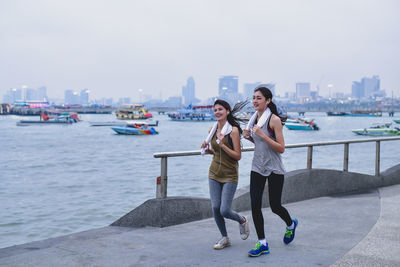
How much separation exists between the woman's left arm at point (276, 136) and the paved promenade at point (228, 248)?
44.3 inches

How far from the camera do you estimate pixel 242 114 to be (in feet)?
17.1

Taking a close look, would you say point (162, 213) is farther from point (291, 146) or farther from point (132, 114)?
point (132, 114)

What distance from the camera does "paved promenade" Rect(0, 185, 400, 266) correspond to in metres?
4.70

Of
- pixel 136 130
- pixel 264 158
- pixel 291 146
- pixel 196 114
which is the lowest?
pixel 136 130

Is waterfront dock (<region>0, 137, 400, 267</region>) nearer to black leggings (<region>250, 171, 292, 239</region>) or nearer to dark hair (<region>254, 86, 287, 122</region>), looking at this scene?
black leggings (<region>250, 171, 292, 239</region>)

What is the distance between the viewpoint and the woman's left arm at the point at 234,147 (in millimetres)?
4895

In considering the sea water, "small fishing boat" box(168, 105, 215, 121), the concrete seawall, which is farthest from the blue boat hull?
the concrete seawall

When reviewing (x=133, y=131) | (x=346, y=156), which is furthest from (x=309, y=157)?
(x=133, y=131)

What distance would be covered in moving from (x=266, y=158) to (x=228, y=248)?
3.75ft

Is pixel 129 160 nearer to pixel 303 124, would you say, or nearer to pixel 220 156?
pixel 220 156

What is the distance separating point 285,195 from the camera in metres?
7.96

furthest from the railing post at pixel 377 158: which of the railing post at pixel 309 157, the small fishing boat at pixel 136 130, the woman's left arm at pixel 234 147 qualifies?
the small fishing boat at pixel 136 130

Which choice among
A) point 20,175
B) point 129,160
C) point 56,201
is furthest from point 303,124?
point 56,201

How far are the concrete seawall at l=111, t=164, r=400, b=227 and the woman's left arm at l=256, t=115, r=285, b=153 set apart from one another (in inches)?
83.0
